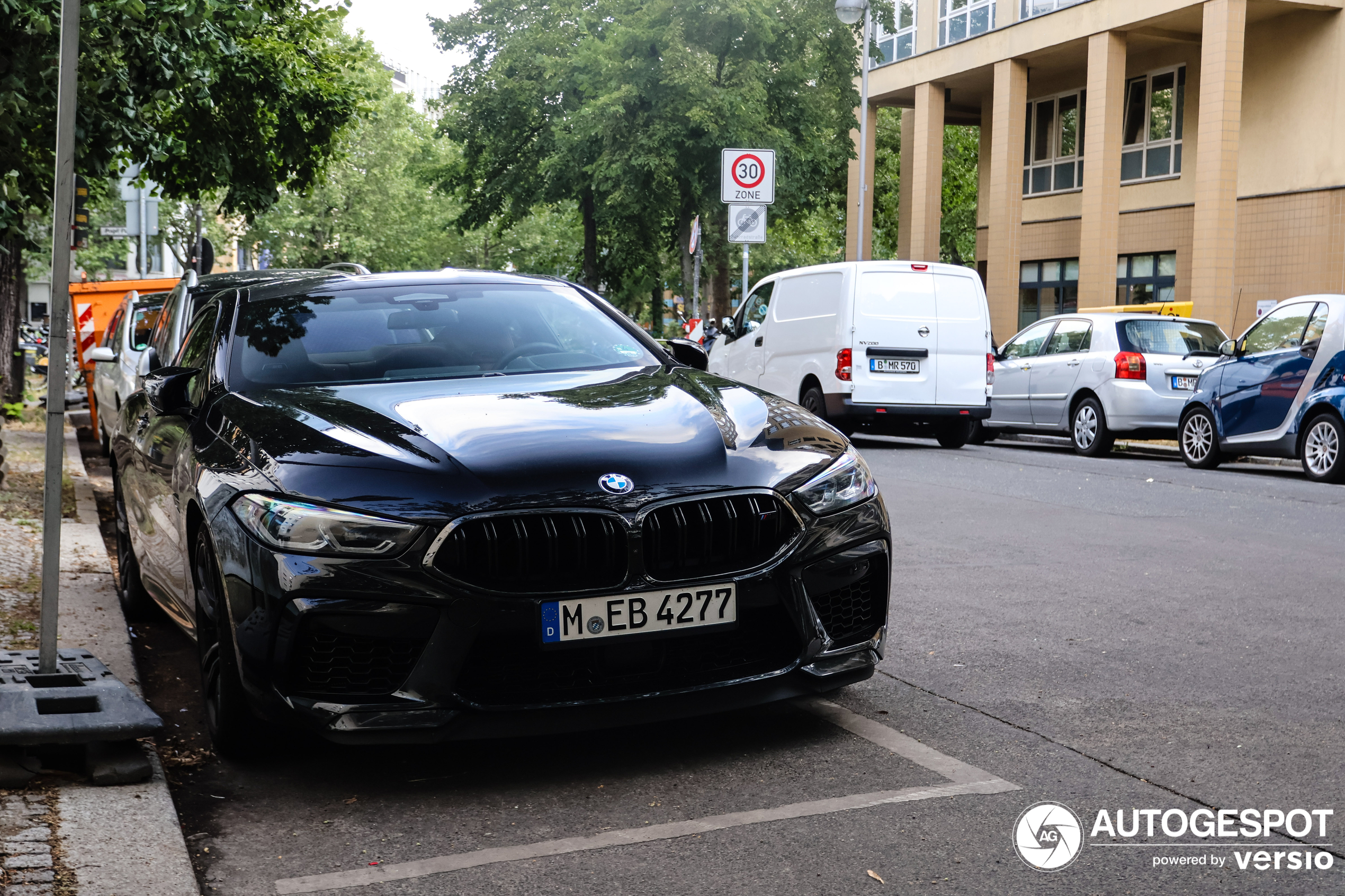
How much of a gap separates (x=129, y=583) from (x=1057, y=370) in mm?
13593

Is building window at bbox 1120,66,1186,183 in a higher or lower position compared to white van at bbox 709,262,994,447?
higher

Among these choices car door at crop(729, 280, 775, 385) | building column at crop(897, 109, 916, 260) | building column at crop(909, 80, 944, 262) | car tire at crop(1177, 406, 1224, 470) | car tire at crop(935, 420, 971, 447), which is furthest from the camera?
building column at crop(897, 109, 916, 260)

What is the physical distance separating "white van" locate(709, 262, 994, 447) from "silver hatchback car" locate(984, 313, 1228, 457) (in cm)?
72

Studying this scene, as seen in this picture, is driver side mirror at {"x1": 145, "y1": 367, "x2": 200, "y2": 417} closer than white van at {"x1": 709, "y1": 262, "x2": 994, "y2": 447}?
Yes

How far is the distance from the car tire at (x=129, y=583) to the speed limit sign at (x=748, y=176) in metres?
14.7

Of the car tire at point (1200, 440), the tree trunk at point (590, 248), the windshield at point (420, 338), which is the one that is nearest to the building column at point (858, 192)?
the tree trunk at point (590, 248)

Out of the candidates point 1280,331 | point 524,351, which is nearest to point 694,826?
point 524,351

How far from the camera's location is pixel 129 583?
6.76 m

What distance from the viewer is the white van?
56.9 feet

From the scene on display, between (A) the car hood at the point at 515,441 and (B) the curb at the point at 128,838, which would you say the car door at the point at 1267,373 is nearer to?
(A) the car hood at the point at 515,441

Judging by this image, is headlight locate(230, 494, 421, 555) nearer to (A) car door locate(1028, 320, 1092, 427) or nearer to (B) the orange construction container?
(A) car door locate(1028, 320, 1092, 427)

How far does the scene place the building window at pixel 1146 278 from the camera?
1244 inches

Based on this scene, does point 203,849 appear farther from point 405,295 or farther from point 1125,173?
point 1125,173

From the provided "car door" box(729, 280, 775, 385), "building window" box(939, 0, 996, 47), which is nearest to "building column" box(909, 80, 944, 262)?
"building window" box(939, 0, 996, 47)
